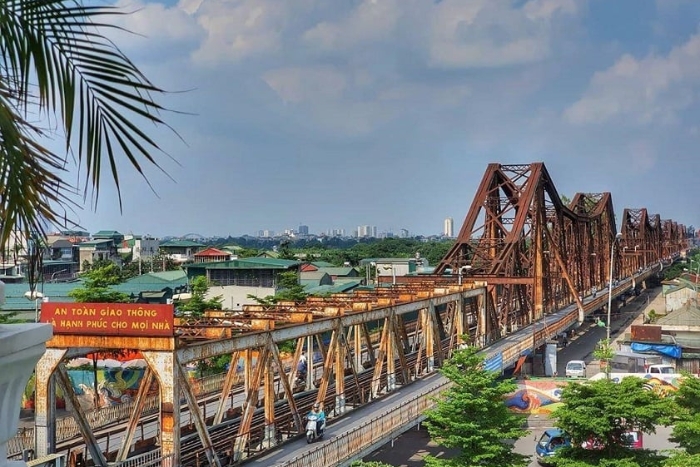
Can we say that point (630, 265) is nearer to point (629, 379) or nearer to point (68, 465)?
point (629, 379)

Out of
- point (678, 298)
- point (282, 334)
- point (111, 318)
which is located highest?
point (111, 318)

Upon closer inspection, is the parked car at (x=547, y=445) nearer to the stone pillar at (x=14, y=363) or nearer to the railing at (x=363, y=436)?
the railing at (x=363, y=436)

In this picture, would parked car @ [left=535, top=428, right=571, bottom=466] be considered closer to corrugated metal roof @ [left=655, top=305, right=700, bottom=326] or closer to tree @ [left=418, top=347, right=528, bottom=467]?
tree @ [left=418, top=347, right=528, bottom=467]

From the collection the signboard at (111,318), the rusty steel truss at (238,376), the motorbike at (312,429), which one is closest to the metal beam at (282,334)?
the rusty steel truss at (238,376)

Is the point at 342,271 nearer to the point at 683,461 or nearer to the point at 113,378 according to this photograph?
the point at 113,378

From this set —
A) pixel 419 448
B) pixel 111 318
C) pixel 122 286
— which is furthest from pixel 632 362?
pixel 122 286

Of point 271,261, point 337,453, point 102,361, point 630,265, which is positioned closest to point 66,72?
point 337,453
